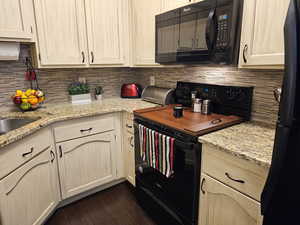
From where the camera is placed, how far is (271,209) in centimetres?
71

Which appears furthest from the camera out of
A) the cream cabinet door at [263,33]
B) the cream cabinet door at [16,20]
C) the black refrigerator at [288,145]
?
the cream cabinet door at [16,20]

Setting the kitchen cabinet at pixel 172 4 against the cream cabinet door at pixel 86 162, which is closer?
the kitchen cabinet at pixel 172 4

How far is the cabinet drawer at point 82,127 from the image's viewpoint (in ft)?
5.51

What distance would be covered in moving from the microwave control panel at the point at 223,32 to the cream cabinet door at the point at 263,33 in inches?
3.8

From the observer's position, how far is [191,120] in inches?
57.1

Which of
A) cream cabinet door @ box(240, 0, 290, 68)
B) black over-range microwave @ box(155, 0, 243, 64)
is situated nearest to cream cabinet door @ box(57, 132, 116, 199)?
black over-range microwave @ box(155, 0, 243, 64)

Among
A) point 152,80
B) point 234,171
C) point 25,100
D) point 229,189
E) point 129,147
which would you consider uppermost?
point 152,80

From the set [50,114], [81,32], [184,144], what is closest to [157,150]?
[184,144]

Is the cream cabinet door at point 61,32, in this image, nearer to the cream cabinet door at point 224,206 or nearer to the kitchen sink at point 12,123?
the kitchen sink at point 12,123

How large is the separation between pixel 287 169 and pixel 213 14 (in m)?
1.03

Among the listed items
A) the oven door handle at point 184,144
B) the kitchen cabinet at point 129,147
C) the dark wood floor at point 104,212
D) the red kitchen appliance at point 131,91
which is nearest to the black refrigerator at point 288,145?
the oven door handle at point 184,144

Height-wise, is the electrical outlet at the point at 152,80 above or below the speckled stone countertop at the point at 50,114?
above

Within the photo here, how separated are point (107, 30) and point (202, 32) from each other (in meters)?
1.11

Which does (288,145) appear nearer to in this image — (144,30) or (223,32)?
(223,32)
